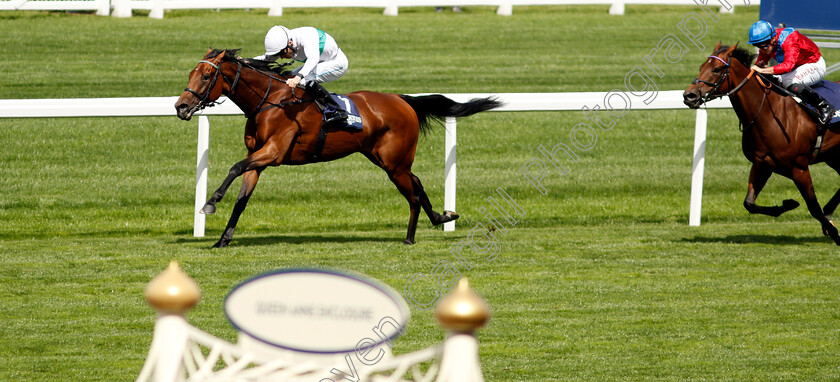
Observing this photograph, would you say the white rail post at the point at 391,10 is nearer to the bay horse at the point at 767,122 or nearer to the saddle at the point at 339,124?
the saddle at the point at 339,124

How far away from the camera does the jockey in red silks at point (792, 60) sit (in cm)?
729

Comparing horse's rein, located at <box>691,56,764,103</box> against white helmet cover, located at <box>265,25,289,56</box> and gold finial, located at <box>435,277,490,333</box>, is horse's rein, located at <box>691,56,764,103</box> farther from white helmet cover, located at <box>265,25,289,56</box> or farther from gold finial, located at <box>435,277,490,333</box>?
gold finial, located at <box>435,277,490,333</box>

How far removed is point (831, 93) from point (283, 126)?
4042 mm

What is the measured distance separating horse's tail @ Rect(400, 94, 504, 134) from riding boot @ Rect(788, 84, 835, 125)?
2.22 meters

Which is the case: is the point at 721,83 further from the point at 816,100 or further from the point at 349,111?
the point at 349,111

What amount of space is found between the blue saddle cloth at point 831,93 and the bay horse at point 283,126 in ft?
9.41

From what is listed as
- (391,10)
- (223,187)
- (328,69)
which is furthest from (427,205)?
(391,10)

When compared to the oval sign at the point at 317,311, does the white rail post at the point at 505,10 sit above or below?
below

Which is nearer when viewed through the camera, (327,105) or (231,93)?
(231,93)

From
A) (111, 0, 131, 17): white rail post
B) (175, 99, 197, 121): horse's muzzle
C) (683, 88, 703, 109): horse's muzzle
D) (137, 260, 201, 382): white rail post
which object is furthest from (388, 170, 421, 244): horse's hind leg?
(111, 0, 131, 17): white rail post

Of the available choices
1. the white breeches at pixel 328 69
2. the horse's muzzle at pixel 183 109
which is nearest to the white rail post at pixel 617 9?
the white breeches at pixel 328 69

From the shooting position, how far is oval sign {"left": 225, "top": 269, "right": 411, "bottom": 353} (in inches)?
93.0

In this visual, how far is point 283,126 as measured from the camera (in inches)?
285

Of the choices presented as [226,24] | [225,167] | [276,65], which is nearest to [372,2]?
[226,24]
